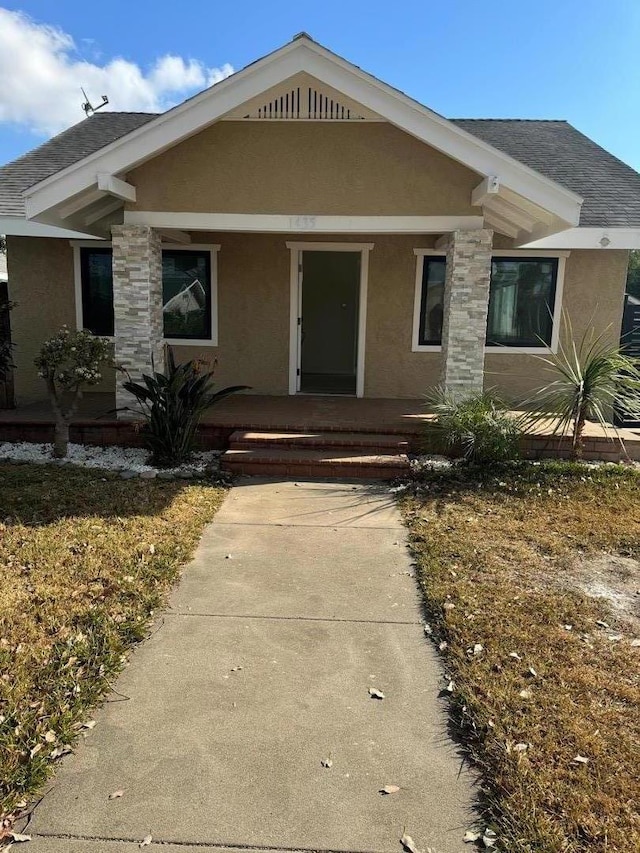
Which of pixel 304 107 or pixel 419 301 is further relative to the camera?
pixel 419 301

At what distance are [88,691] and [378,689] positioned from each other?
1.38m

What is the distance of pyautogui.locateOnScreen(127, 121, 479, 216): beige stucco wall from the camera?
23.0 feet

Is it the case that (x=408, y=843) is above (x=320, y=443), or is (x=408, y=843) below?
below

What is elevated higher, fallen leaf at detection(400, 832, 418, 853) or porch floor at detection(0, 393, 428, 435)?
porch floor at detection(0, 393, 428, 435)

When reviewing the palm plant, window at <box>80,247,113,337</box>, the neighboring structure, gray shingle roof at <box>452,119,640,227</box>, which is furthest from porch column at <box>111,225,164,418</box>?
gray shingle roof at <box>452,119,640,227</box>

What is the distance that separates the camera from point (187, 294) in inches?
391

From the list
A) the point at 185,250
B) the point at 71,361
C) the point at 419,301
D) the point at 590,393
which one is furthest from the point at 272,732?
the point at 185,250

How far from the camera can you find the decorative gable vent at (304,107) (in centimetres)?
686

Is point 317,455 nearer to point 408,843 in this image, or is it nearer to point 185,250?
point 185,250

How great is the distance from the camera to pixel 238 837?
2141 millimetres

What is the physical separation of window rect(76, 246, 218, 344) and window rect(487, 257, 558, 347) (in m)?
4.54

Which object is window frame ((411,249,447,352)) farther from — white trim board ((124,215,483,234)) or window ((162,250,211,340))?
window ((162,250,211,340))

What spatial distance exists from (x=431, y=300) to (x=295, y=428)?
12.2ft

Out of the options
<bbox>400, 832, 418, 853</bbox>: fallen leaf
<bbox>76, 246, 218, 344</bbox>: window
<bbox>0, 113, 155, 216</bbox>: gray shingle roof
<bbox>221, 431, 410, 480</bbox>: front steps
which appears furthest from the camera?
<bbox>76, 246, 218, 344</bbox>: window
